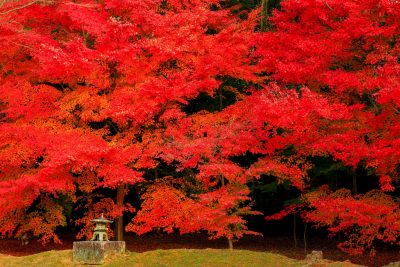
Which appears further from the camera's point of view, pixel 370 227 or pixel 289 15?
pixel 289 15

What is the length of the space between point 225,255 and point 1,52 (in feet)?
33.0

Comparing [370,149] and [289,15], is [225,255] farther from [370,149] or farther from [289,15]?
[289,15]

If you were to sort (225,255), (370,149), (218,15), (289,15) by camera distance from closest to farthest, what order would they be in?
1. (225,255)
2. (370,149)
3. (289,15)
4. (218,15)


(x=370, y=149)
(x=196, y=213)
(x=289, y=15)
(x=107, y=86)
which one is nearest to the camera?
(x=370, y=149)

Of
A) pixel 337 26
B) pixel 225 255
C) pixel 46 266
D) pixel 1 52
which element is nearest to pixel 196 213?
pixel 225 255

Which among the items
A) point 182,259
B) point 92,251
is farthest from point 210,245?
point 92,251

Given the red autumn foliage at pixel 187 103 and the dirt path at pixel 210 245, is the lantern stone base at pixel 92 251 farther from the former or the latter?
the dirt path at pixel 210 245

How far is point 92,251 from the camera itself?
1071 centimetres

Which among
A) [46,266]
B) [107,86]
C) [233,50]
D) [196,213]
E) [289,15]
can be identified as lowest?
[46,266]

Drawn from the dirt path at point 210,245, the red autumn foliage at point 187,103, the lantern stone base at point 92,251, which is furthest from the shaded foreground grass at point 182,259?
the dirt path at point 210,245

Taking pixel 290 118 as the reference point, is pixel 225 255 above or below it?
below

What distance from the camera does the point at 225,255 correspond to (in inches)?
420

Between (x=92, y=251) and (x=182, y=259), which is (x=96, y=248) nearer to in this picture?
(x=92, y=251)

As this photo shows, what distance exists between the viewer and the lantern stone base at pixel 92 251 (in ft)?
35.0
